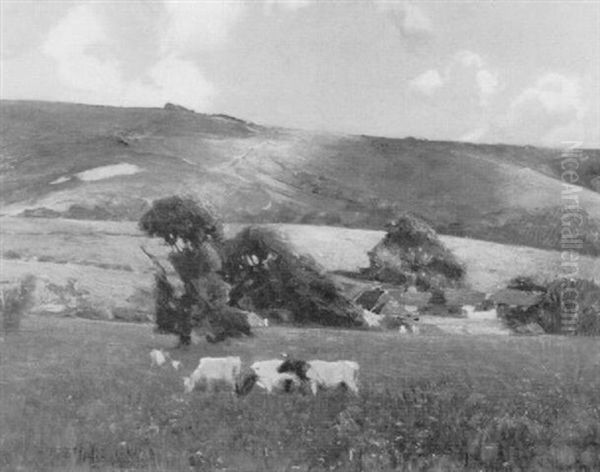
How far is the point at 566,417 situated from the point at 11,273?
5.40m

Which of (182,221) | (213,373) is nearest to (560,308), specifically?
(213,373)

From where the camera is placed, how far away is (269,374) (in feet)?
28.5

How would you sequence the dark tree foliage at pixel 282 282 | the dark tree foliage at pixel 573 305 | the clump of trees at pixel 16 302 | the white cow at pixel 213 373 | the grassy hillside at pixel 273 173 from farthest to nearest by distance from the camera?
1. the grassy hillside at pixel 273 173
2. the dark tree foliage at pixel 573 305
3. the dark tree foliage at pixel 282 282
4. the clump of trees at pixel 16 302
5. the white cow at pixel 213 373

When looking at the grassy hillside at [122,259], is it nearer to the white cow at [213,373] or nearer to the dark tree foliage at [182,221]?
the dark tree foliage at [182,221]

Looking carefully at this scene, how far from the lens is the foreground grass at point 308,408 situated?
8.21 metres

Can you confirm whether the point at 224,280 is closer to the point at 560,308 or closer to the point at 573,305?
the point at 560,308

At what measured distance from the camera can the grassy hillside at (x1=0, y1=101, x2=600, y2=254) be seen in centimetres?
920

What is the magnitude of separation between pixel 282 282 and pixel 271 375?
93cm

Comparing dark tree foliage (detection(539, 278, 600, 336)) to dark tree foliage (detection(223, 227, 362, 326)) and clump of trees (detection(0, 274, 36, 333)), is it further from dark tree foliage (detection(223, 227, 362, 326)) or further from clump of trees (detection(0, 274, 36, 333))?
clump of trees (detection(0, 274, 36, 333))

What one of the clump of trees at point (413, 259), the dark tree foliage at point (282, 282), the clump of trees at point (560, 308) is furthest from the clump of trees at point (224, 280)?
the clump of trees at point (560, 308)

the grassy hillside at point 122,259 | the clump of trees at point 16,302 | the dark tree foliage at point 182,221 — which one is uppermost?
the dark tree foliage at point 182,221

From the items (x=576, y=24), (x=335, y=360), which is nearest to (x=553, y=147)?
(x=576, y=24)

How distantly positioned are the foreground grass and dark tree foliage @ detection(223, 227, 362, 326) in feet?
0.68

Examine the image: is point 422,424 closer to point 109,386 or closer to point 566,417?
point 566,417
